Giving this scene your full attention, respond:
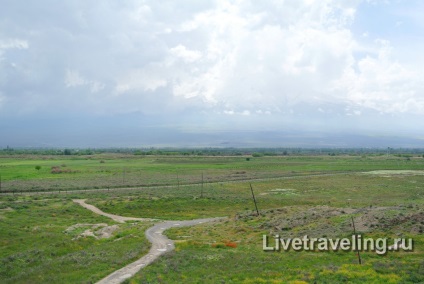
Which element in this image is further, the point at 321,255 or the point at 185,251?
the point at 185,251

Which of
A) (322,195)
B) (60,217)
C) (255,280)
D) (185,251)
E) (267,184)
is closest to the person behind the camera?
(255,280)

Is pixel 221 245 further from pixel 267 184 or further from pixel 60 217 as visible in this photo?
pixel 267 184

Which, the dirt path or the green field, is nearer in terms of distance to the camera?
the dirt path

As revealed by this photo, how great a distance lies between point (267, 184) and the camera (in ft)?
310

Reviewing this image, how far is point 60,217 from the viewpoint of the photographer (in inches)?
1972

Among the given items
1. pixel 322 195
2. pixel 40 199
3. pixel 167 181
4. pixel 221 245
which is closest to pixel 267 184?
pixel 322 195

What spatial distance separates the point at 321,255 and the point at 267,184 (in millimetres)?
68075

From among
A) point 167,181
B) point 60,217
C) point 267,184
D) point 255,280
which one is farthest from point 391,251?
point 167,181

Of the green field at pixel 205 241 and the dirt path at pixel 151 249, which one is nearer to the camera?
the dirt path at pixel 151 249

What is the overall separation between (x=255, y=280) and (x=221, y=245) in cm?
992

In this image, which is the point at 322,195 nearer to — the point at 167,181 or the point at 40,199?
the point at 167,181

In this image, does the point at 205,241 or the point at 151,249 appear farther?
the point at 205,241

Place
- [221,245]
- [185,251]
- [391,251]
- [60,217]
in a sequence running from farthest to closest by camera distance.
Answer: [60,217] → [221,245] → [185,251] → [391,251]

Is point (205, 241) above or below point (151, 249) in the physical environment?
below
